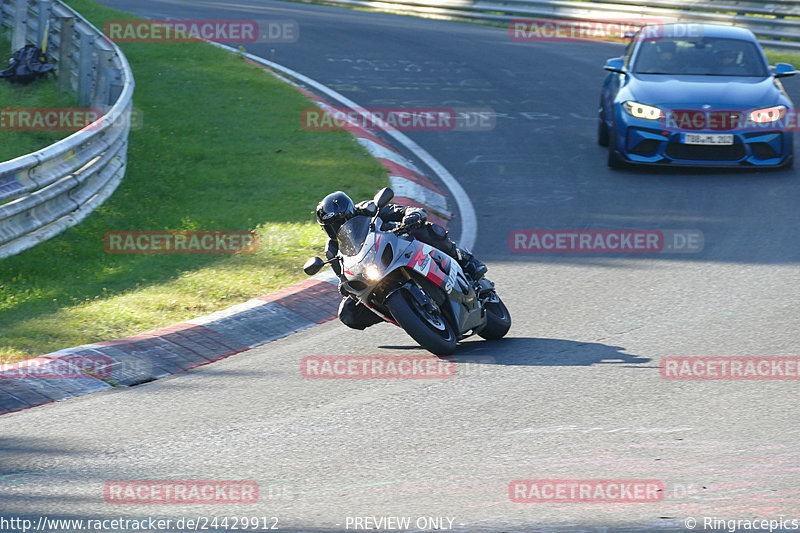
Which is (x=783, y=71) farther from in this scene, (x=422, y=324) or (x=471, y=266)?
(x=422, y=324)

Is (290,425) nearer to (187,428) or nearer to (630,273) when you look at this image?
(187,428)

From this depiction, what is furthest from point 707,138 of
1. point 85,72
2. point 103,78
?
point 85,72

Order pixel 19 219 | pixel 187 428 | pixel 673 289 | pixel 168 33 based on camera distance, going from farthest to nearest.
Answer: pixel 168 33 → pixel 19 219 → pixel 673 289 → pixel 187 428

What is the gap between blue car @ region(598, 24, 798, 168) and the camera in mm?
12742

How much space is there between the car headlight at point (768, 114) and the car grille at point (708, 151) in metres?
0.36

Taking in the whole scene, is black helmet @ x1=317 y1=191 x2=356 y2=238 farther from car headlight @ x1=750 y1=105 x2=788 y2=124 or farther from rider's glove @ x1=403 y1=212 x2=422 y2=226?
car headlight @ x1=750 y1=105 x2=788 y2=124

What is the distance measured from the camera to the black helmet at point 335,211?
725cm

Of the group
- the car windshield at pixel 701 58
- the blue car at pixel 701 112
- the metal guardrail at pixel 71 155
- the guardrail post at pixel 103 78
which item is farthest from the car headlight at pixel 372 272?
the guardrail post at pixel 103 78

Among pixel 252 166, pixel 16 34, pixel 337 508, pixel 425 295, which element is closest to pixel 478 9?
pixel 16 34

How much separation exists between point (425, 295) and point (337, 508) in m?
2.52

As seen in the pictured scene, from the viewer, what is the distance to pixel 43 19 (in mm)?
16469

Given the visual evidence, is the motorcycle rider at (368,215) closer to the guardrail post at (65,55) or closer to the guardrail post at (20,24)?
the guardrail post at (65,55)

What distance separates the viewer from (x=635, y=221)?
1112cm

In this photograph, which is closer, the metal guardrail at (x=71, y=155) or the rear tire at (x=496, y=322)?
the rear tire at (x=496, y=322)
